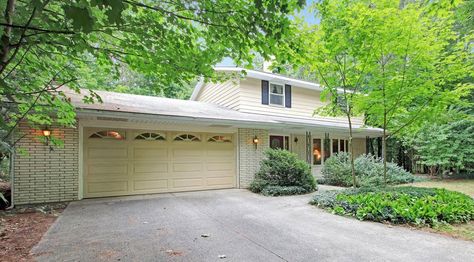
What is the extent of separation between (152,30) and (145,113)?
4.27m

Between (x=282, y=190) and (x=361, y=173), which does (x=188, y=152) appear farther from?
(x=361, y=173)

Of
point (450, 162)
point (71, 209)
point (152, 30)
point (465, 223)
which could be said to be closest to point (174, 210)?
point (71, 209)

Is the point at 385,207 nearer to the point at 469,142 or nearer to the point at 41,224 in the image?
the point at 41,224

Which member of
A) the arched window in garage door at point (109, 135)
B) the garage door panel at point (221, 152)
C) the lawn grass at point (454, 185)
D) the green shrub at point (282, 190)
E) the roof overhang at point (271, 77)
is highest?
the roof overhang at point (271, 77)

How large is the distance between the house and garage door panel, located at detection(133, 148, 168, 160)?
0.10ft

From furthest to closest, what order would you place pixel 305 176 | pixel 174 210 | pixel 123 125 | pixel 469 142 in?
pixel 469 142 < pixel 305 176 < pixel 123 125 < pixel 174 210

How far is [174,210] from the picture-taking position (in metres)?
6.38

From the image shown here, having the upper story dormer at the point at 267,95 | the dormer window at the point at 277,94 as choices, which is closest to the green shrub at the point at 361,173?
the upper story dormer at the point at 267,95

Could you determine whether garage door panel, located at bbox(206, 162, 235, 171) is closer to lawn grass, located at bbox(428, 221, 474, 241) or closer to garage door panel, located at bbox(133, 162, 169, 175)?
garage door panel, located at bbox(133, 162, 169, 175)

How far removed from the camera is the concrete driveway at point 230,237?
3.64 metres

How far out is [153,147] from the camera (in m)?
8.58

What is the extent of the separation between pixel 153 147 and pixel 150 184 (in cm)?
126

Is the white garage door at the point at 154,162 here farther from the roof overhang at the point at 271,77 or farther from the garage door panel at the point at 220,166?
the roof overhang at the point at 271,77

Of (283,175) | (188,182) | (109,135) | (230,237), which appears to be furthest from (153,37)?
(283,175)
